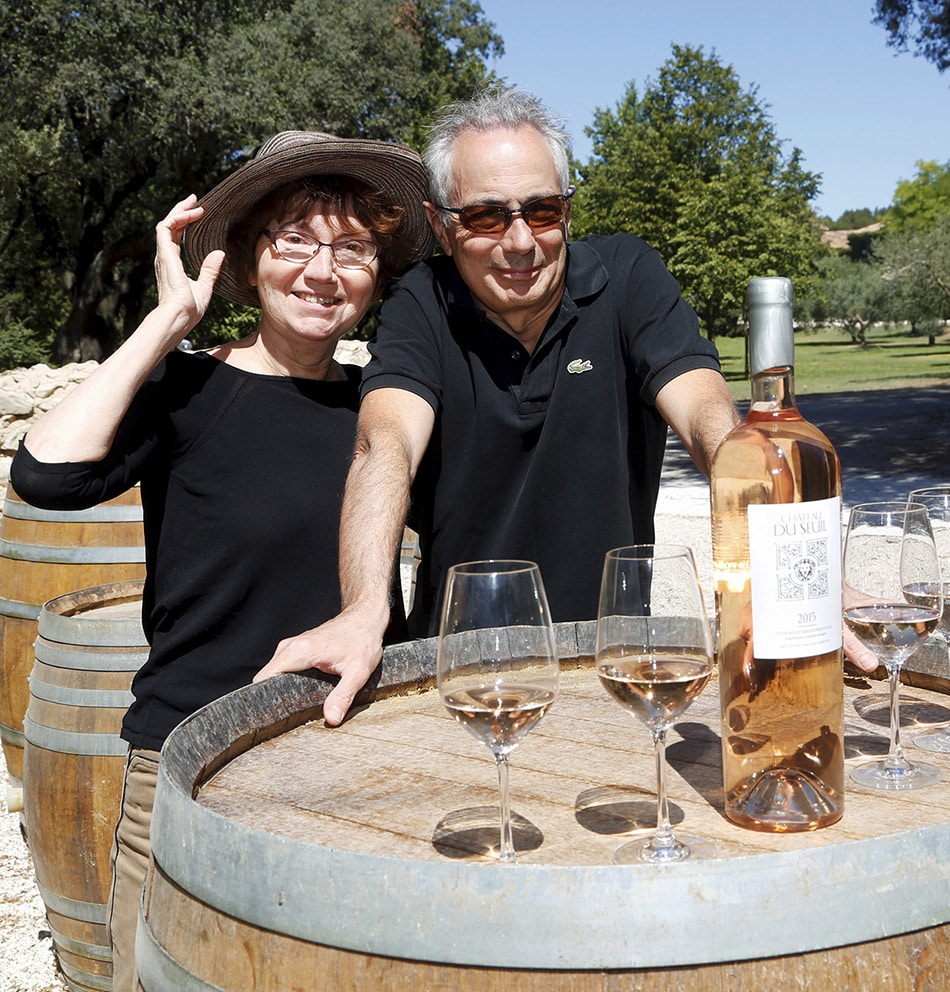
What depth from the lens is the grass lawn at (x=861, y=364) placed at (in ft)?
101

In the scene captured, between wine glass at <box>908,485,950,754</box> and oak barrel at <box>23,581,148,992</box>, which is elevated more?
wine glass at <box>908,485,950,754</box>

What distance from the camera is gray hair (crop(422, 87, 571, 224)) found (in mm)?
2832

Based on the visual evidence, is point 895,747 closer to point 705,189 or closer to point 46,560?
point 46,560

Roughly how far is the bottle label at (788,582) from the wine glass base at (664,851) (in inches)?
9.6

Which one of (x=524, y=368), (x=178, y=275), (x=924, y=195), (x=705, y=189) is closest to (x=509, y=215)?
(x=524, y=368)

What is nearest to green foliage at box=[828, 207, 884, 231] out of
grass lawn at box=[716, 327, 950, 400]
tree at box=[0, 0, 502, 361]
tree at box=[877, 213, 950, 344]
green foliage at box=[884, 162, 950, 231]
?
green foliage at box=[884, 162, 950, 231]

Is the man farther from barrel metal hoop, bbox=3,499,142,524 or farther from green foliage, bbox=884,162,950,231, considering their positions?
green foliage, bbox=884,162,950,231

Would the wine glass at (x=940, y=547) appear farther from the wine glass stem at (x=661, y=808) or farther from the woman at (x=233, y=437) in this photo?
the woman at (x=233, y=437)

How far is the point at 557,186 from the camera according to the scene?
2.84 meters

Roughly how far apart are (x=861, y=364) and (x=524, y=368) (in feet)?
139

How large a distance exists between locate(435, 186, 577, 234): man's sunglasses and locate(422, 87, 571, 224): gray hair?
0.36 ft

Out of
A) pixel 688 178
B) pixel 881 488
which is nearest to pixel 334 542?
pixel 881 488

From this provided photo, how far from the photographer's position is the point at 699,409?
2.68 metres

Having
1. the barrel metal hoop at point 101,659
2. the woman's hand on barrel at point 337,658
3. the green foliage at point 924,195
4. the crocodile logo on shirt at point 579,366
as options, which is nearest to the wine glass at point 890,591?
the woman's hand on barrel at point 337,658
